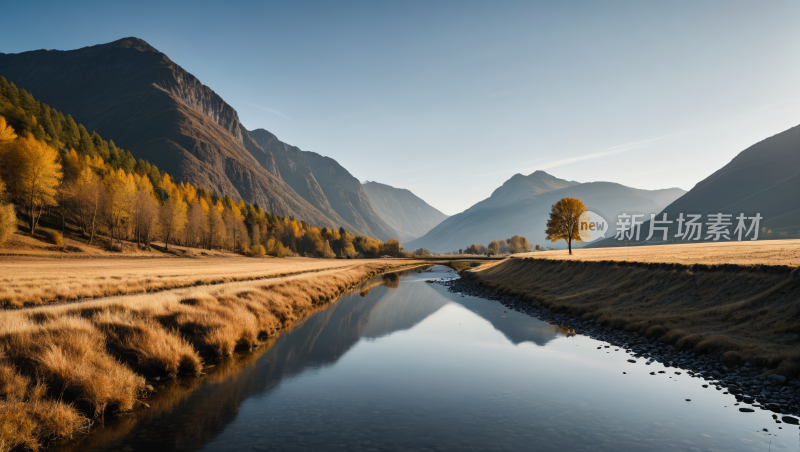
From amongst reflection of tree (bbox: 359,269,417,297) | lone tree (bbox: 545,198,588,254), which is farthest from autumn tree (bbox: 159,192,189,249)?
lone tree (bbox: 545,198,588,254)

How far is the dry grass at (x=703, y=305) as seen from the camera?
17.0 meters

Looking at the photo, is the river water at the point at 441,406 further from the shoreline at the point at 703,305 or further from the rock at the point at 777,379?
the shoreline at the point at 703,305

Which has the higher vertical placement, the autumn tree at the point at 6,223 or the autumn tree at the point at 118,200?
the autumn tree at the point at 118,200

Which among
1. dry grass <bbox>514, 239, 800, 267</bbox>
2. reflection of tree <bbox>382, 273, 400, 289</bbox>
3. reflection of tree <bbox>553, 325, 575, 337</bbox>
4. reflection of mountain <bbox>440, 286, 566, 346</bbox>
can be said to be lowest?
reflection of tree <bbox>382, 273, 400, 289</bbox>

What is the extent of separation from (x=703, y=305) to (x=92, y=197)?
352 ft

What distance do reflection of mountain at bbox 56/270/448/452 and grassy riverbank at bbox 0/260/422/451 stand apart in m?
0.89

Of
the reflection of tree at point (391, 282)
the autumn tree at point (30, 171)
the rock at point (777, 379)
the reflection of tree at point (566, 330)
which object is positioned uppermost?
the autumn tree at point (30, 171)

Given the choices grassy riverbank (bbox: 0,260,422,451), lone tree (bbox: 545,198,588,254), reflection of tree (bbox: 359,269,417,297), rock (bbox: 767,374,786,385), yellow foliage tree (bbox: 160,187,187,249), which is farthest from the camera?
yellow foliage tree (bbox: 160,187,187,249)

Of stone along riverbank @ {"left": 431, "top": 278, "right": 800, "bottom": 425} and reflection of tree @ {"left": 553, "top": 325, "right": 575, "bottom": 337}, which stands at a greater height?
stone along riverbank @ {"left": 431, "top": 278, "right": 800, "bottom": 425}

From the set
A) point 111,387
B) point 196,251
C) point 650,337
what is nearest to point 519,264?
point 650,337

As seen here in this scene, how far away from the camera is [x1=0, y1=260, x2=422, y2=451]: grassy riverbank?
10.4 metres

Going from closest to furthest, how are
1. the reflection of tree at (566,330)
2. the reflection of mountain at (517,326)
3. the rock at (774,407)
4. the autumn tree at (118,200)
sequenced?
1. the rock at (774,407)
2. the reflection of mountain at (517,326)
3. the reflection of tree at (566,330)
4. the autumn tree at (118,200)

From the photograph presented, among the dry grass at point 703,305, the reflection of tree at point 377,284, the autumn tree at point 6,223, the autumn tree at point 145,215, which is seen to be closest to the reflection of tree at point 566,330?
the dry grass at point 703,305

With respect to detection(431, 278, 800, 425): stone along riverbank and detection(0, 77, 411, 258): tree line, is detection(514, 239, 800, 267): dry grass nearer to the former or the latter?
detection(431, 278, 800, 425): stone along riverbank
